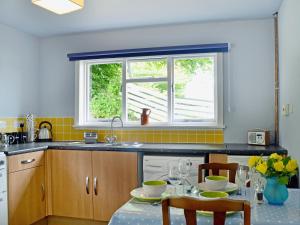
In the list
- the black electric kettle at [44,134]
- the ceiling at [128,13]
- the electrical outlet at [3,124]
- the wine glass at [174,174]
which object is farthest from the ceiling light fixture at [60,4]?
the black electric kettle at [44,134]

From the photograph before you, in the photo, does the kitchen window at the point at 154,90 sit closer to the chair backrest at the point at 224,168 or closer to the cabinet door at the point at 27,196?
the cabinet door at the point at 27,196

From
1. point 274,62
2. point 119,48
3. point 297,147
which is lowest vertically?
point 297,147

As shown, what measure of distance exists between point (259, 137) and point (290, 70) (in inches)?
36.4

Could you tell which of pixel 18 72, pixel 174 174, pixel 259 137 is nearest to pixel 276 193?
pixel 174 174

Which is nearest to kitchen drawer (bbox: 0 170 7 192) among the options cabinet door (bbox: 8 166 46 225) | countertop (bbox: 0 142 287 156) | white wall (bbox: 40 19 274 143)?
cabinet door (bbox: 8 166 46 225)

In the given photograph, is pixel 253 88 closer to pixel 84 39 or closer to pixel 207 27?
pixel 207 27

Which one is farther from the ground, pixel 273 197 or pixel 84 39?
pixel 84 39

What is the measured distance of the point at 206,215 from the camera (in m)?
1.42

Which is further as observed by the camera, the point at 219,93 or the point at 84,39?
the point at 84,39

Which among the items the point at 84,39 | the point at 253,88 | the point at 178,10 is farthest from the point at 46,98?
the point at 253,88

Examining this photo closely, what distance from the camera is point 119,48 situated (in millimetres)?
4047

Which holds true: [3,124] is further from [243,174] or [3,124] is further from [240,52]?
[243,174]

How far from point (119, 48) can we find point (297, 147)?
249 cm

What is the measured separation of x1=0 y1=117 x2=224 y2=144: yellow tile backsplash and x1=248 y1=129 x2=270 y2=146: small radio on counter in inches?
13.4
